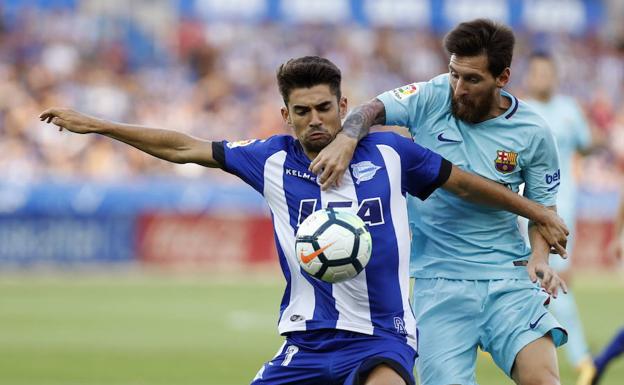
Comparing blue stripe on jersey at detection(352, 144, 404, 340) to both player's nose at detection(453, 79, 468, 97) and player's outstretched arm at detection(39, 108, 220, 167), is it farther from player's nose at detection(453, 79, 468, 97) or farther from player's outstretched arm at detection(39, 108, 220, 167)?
player's outstretched arm at detection(39, 108, 220, 167)

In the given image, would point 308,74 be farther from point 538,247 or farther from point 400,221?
point 538,247

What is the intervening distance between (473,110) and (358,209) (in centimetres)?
93

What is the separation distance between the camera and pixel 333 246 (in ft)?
18.3

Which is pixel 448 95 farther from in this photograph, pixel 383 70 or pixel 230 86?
pixel 383 70

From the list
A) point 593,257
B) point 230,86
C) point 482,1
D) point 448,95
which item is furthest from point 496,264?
point 482,1

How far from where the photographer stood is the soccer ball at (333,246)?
18.4ft

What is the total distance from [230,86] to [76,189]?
6217 millimetres

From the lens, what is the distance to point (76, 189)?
20.3 metres

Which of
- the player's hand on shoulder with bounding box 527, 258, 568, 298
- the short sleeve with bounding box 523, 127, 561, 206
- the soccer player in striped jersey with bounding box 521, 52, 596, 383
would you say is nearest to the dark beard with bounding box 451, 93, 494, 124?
the short sleeve with bounding box 523, 127, 561, 206

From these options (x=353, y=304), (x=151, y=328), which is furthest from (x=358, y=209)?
(x=151, y=328)

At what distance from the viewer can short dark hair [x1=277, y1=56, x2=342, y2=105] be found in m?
5.95

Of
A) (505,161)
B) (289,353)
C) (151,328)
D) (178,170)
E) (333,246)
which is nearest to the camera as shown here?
(333,246)

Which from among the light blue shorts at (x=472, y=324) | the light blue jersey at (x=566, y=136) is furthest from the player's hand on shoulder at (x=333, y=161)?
the light blue jersey at (x=566, y=136)

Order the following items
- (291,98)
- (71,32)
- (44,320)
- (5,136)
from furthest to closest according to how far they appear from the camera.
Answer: (71,32) < (5,136) < (44,320) < (291,98)
